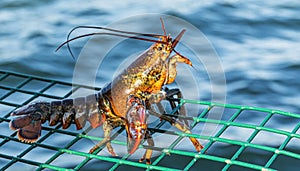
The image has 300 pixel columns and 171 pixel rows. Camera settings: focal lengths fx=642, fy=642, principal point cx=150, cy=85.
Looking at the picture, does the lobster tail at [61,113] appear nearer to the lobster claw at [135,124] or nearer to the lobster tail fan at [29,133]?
the lobster tail fan at [29,133]

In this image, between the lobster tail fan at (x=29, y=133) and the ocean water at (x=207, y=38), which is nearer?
the lobster tail fan at (x=29, y=133)

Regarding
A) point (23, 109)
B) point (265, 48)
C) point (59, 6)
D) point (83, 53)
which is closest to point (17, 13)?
point (59, 6)

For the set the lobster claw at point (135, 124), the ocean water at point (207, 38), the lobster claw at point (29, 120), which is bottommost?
the lobster claw at point (135, 124)

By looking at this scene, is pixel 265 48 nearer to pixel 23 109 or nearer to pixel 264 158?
pixel 264 158

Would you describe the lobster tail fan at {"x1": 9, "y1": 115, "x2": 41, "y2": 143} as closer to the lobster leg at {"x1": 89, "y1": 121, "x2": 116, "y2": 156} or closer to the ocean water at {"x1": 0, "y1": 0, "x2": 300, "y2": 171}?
→ the lobster leg at {"x1": 89, "y1": 121, "x2": 116, "y2": 156}

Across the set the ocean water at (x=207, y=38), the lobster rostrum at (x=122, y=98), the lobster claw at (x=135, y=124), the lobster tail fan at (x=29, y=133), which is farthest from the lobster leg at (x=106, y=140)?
the ocean water at (x=207, y=38)

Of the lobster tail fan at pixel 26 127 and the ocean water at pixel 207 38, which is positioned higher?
the ocean water at pixel 207 38
